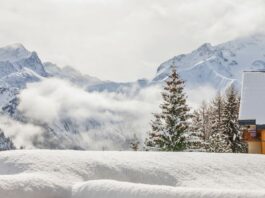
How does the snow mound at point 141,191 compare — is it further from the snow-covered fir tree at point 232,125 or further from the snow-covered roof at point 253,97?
the snow-covered fir tree at point 232,125

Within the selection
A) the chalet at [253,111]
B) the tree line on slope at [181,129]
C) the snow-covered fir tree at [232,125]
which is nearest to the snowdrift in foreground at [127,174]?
the chalet at [253,111]

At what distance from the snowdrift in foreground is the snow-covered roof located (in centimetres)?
909

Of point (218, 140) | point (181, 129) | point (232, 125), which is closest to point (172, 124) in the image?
point (181, 129)

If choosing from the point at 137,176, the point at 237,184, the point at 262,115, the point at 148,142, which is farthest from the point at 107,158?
the point at 148,142

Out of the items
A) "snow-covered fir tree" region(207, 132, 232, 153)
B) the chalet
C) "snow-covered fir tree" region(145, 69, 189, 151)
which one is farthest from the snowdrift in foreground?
"snow-covered fir tree" region(207, 132, 232, 153)

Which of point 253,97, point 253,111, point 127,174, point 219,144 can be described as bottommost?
point 127,174

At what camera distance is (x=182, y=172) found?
17.1m

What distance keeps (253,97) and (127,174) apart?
614 inches

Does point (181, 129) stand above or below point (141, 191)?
above

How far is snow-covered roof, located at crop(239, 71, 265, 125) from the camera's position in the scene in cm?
2868

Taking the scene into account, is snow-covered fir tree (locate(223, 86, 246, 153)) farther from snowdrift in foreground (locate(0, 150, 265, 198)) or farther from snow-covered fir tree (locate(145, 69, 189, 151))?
snowdrift in foreground (locate(0, 150, 265, 198))

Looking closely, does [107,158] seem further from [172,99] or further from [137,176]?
[172,99]

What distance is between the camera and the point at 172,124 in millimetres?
41750

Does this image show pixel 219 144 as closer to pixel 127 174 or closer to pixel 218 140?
pixel 218 140
